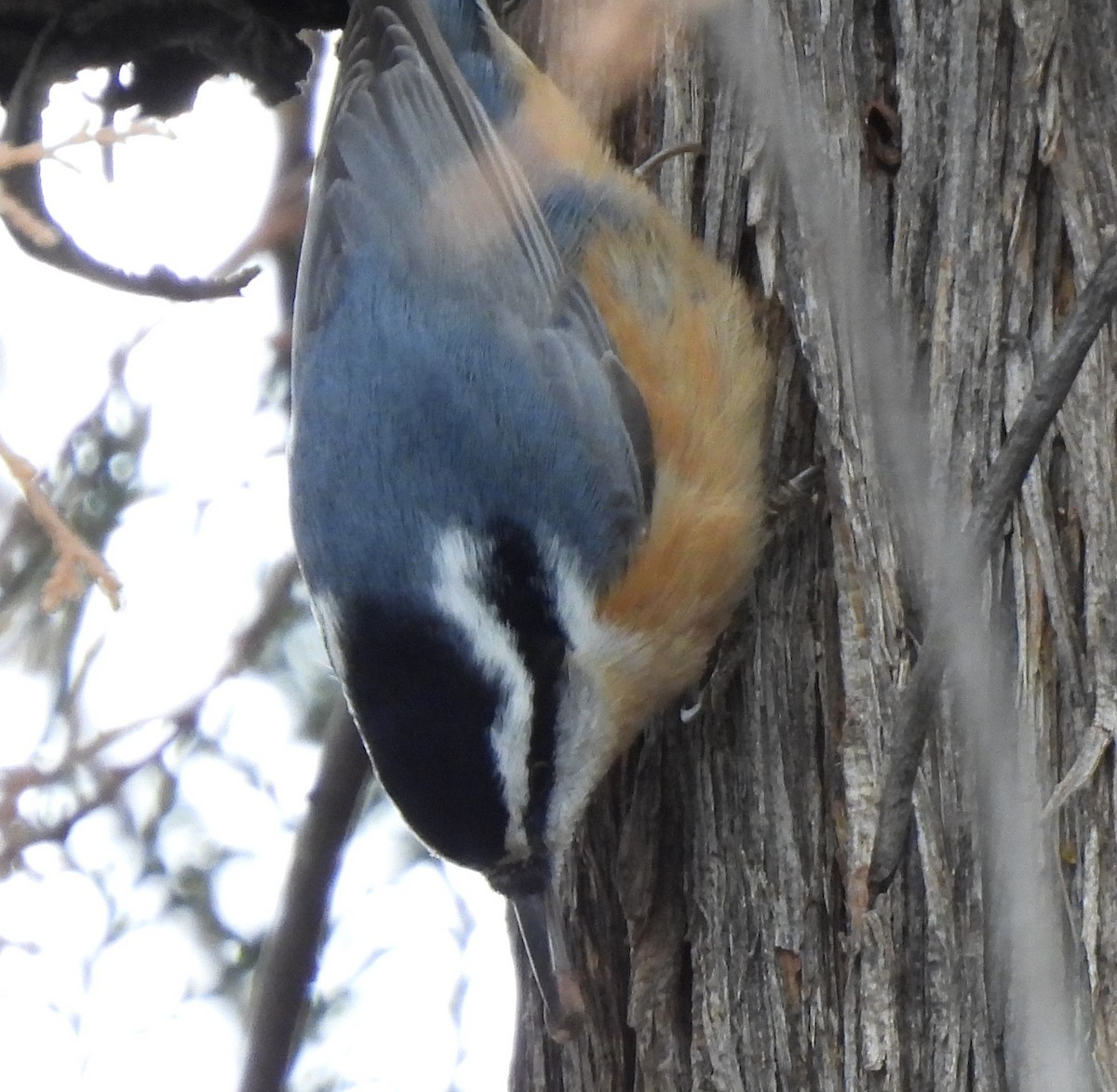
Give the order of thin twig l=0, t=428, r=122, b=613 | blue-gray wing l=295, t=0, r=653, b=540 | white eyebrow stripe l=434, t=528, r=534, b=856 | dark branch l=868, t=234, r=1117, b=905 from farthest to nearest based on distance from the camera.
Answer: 1. blue-gray wing l=295, t=0, r=653, b=540
2. white eyebrow stripe l=434, t=528, r=534, b=856
3. thin twig l=0, t=428, r=122, b=613
4. dark branch l=868, t=234, r=1117, b=905

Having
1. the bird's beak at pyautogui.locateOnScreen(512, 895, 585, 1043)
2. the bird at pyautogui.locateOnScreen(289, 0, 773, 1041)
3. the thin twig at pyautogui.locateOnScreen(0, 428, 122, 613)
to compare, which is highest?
the bird at pyautogui.locateOnScreen(289, 0, 773, 1041)

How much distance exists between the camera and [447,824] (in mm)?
1792

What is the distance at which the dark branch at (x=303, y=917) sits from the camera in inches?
89.4

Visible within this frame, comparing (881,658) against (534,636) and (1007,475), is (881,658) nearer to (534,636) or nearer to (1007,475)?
(534,636)

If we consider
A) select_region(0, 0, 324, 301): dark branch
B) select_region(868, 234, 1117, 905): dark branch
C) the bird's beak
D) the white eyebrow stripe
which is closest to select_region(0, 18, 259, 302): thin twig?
select_region(0, 0, 324, 301): dark branch

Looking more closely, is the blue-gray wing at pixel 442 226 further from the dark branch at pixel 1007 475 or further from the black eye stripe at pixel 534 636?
the dark branch at pixel 1007 475

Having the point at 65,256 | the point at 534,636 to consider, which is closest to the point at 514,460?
the point at 534,636

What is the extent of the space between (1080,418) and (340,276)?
988 millimetres

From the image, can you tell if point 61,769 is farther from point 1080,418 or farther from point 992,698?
point 992,698

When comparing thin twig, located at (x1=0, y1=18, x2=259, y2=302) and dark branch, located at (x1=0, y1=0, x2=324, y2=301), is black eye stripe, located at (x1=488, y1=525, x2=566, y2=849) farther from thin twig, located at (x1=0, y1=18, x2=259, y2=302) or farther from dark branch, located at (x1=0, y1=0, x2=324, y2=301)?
dark branch, located at (x1=0, y1=0, x2=324, y2=301)

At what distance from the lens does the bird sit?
182 cm

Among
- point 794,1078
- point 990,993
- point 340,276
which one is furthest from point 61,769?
point 990,993

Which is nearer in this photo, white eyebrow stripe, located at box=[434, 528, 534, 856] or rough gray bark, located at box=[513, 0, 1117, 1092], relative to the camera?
rough gray bark, located at box=[513, 0, 1117, 1092]

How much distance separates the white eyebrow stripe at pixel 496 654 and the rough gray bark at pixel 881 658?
20 cm
